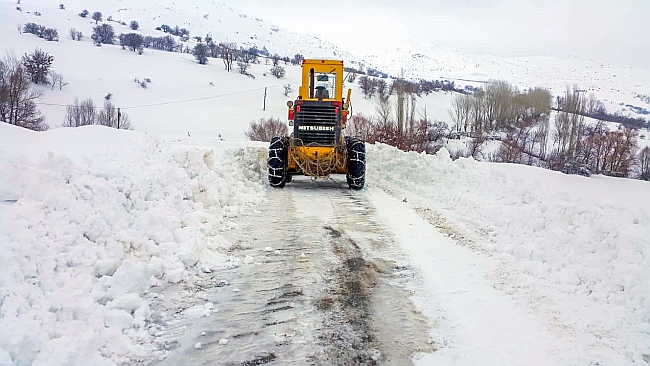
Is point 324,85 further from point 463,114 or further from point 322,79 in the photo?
point 463,114

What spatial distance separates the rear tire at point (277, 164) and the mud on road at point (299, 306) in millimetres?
5031

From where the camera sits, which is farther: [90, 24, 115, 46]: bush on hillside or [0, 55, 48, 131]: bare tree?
[90, 24, 115, 46]: bush on hillside

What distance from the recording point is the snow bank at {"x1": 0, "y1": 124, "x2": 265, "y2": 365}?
396 cm

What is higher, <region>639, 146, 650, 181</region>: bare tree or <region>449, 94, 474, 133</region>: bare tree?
<region>449, 94, 474, 133</region>: bare tree

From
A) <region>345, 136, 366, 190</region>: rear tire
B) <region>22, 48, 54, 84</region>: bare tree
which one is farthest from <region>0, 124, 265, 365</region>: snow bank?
<region>22, 48, 54, 84</region>: bare tree

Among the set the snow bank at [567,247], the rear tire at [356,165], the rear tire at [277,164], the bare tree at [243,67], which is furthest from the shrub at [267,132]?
the bare tree at [243,67]

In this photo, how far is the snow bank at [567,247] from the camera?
500cm

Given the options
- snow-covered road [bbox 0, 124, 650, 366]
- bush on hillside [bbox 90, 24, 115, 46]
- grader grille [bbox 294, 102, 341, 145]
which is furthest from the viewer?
bush on hillside [bbox 90, 24, 115, 46]

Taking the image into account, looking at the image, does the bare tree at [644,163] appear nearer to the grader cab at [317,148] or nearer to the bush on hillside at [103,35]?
the grader cab at [317,148]

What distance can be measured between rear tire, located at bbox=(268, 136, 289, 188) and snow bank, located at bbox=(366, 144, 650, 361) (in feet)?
10.8

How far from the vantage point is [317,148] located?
44.4ft

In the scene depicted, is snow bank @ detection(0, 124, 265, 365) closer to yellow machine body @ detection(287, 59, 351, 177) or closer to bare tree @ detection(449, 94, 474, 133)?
yellow machine body @ detection(287, 59, 351, 177)

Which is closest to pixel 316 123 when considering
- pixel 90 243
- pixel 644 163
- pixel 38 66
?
pixel 90 243

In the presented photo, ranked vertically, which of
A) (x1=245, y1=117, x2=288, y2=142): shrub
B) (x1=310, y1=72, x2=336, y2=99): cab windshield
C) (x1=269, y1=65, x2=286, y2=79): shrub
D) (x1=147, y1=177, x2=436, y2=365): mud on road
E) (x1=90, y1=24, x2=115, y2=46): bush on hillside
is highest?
(x1=90, y1=24, x2=115, y2=46): bush on hillside
